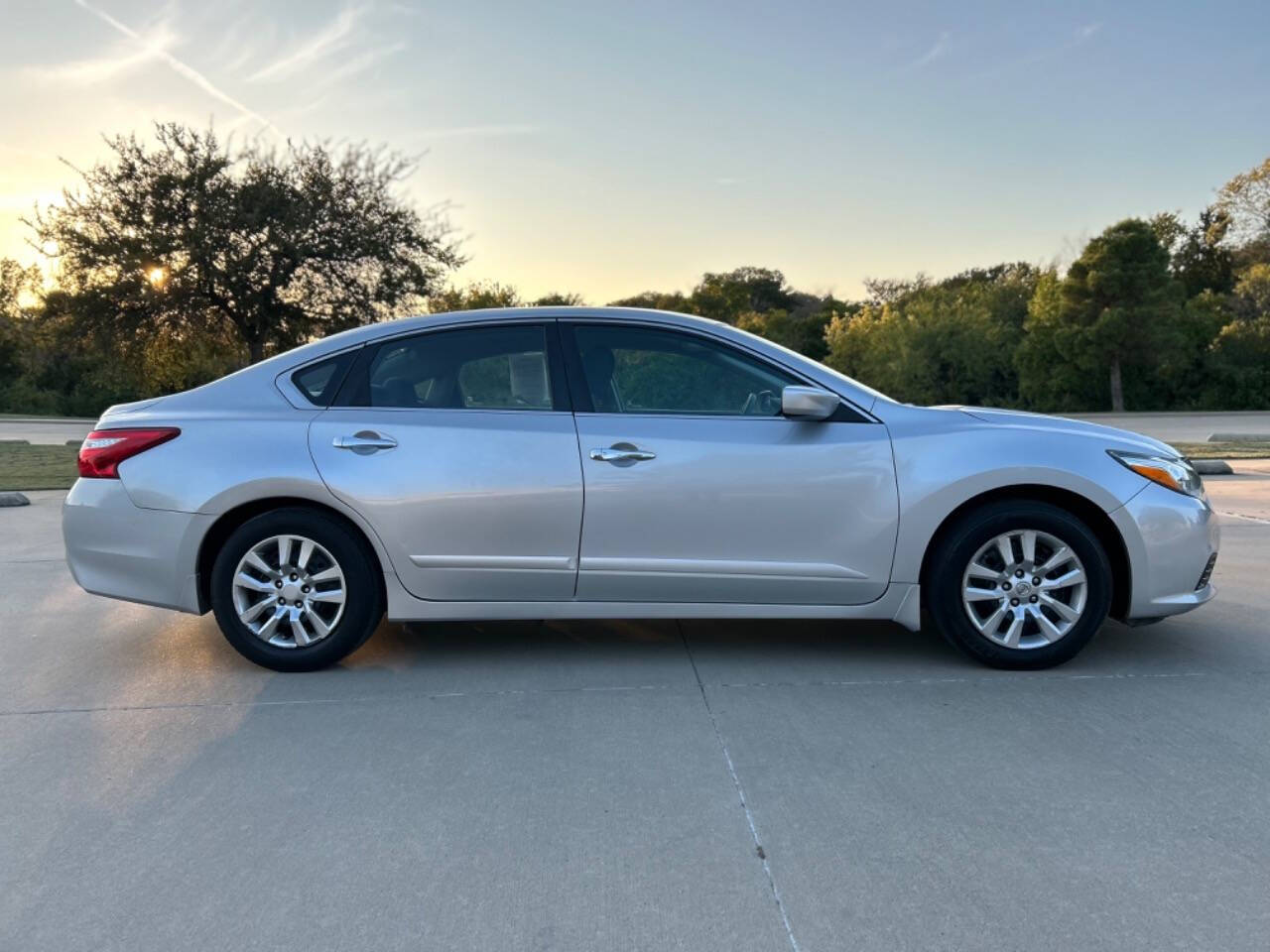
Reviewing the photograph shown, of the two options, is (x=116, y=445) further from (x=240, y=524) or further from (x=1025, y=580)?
(x=1025, y=580)

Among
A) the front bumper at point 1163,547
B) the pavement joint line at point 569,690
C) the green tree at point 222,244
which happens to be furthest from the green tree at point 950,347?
the pavement joint line at point 569,690

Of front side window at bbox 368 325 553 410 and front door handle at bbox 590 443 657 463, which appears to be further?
front side window at bbox 368 325 553 410

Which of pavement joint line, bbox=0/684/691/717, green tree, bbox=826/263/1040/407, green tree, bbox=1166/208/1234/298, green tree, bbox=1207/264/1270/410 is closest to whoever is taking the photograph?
pavement joint line, bbox=0/684/691/717

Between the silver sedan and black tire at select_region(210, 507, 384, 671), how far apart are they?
10mm

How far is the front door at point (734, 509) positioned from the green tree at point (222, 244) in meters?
17.8

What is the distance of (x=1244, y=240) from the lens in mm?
47438

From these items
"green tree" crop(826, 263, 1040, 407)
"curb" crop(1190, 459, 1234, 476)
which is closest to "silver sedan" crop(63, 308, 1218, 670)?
"curb" crop(1190, 459, 1234, 476)

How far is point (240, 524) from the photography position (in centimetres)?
477

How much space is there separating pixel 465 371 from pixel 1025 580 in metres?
2.76

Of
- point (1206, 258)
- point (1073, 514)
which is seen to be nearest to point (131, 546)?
point (1073, 514)

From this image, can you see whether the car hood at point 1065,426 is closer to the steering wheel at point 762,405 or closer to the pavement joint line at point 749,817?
the steering wheel at point 762,405

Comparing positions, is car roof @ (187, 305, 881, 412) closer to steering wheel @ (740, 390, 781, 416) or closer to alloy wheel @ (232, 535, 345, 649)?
steering wheel @ (740, 390, 781, 416)

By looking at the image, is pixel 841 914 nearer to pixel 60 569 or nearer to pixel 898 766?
pixel 898 766

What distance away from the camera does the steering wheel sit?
15.4ft
